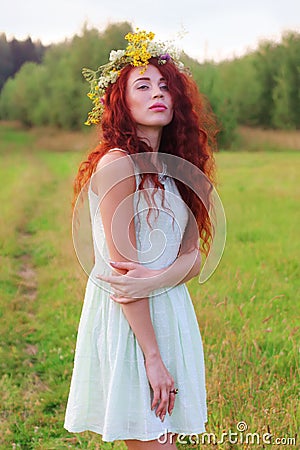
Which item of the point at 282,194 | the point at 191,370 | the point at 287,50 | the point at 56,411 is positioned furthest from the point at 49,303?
the point at 287,50

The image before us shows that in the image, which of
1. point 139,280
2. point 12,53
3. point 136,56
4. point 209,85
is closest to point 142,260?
point 139,280

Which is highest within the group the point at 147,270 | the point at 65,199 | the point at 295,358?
the point at 147,270

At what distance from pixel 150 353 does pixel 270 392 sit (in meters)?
1.51

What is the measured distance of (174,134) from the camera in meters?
2.47

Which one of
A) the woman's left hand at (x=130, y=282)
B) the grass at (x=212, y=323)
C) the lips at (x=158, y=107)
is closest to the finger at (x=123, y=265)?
the woman's left hand at (x=130, y=282)

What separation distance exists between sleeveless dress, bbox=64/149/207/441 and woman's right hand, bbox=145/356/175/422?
0.08ft

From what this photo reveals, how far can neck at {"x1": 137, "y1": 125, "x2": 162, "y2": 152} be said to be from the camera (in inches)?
93.4

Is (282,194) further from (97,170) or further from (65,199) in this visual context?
(97,170)

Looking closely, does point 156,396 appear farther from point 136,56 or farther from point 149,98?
point 136,56

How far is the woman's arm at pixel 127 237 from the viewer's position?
7.08ft

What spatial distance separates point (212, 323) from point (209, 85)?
26.3 metres

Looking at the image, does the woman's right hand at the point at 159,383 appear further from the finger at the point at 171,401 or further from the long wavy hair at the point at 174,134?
the long wavy hair at the point at 174,134

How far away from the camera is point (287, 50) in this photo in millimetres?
31891

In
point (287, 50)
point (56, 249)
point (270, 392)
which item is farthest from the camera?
point (287, 50)
